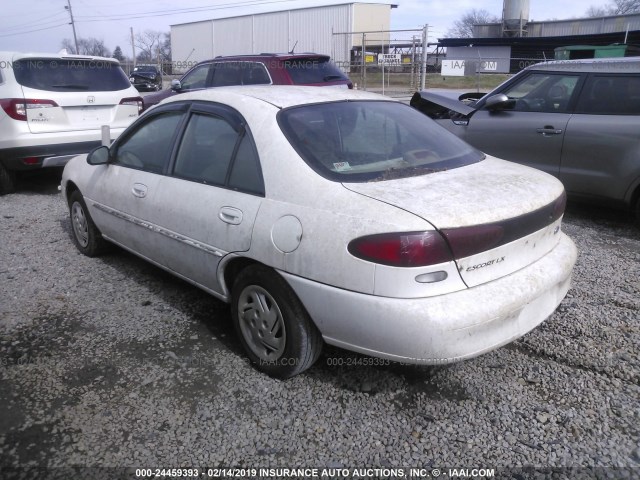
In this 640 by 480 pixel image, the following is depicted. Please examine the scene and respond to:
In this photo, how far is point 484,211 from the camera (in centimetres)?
255

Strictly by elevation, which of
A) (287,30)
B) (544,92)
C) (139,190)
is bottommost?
(139,190)

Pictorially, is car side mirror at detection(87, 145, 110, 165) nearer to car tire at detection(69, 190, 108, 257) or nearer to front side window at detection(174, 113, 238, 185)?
car tire at detection(69, 190, 108, 257)

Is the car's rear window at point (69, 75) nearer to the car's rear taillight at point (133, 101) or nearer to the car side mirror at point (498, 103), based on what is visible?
the car's rear taillight at point (133, 101)

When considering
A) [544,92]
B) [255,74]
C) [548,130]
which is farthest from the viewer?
[255,74]

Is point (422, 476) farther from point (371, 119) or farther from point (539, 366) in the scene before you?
point (371, 119)

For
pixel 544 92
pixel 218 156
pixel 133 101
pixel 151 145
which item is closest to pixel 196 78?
pixel 133 101

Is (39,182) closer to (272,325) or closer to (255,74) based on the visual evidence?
(255,74)

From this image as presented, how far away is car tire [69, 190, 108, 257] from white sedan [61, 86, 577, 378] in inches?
39.2

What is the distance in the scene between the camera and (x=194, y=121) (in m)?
3.60

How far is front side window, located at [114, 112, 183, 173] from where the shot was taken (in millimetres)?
3764

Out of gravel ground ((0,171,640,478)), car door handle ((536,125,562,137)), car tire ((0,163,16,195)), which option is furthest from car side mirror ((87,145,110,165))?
car door handle ((536,125,562,137))

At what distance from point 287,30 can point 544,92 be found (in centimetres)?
3872

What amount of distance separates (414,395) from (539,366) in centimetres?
80

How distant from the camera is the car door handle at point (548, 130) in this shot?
18.6ft
